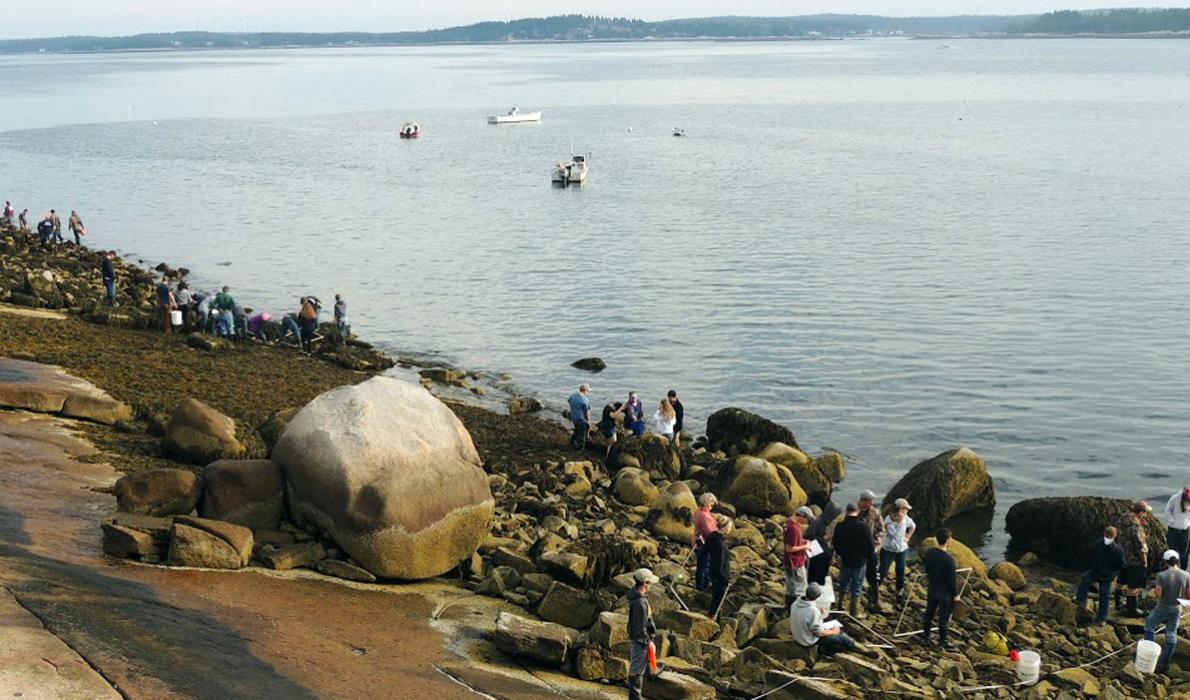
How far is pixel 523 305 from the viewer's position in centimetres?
4762

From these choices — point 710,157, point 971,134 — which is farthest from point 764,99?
point 710,157

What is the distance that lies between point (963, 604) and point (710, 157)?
271 feet

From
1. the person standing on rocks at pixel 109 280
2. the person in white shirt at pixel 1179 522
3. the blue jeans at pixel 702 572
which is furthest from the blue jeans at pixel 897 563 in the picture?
the person standing on rocks at pixel 109 280

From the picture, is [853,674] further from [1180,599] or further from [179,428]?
[179,428]

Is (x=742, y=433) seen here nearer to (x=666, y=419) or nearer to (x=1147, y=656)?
(x=666, y=419)

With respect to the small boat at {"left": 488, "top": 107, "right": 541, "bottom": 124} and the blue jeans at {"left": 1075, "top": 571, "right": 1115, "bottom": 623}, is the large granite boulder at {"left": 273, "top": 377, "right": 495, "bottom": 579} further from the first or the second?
the small boat at {"left": 488, "top": 107, "right": 541, "bottom": 124}

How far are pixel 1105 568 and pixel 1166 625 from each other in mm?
1712

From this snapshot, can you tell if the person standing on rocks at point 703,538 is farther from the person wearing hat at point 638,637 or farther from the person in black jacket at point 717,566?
the person wearing hat at point 638,637

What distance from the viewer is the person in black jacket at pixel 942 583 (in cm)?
1731

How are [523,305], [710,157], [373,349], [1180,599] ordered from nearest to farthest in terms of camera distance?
[1180,599]
[373,349]
[523,305]
[710,157]

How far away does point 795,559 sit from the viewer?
17.9 metres

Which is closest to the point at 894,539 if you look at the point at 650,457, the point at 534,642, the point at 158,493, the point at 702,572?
the point at 702,572

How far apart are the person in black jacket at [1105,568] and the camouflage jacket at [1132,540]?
0.39m

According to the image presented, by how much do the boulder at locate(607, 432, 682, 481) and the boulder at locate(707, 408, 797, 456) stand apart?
230cm
